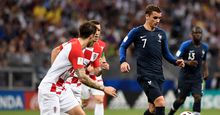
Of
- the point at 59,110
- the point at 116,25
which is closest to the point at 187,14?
the point at 116,25

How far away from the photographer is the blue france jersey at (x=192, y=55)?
16.5 m

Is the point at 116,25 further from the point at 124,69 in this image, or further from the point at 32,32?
the point at 124,69

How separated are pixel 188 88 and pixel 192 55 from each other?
0.85 metres

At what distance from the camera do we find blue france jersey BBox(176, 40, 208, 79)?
1648 cm

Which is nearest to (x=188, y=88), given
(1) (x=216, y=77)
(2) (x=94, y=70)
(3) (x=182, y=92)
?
(3) (x=182, y=92)

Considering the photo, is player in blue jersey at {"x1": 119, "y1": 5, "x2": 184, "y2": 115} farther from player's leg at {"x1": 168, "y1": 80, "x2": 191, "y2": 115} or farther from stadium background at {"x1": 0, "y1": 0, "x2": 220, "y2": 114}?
stadium background at {"x1": 0, "y1": 0, "x2": 220, "y2": 114}

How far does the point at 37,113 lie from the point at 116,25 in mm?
7838

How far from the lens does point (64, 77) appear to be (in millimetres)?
10711

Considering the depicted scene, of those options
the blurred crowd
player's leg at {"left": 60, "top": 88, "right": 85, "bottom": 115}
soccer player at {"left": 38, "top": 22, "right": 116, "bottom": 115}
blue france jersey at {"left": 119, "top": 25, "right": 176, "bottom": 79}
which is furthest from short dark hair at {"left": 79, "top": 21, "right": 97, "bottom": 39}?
the blurred crowd

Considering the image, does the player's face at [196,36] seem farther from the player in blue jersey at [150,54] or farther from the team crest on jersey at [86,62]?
the team crest on jersey at [86,62]

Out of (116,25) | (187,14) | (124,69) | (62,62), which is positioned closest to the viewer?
(62,62)

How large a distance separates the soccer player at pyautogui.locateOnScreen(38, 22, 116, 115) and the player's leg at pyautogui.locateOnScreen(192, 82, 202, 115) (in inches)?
227

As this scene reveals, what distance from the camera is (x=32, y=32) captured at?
81.4 feet

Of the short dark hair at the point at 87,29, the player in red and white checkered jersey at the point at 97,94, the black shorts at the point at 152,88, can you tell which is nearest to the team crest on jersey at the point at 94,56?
the player in red and white checkered jersey at the point at 97,94
